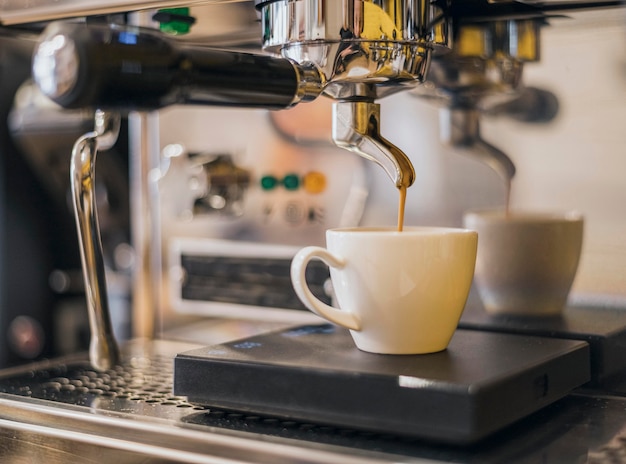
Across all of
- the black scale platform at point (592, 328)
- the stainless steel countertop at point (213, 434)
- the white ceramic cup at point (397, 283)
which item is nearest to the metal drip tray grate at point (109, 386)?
the stainless steel countertop at point (213, 434)

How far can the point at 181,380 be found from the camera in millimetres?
538

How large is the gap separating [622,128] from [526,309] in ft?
0.49

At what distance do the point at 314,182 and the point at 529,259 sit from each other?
0.70 ft

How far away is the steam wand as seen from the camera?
2.00 ft

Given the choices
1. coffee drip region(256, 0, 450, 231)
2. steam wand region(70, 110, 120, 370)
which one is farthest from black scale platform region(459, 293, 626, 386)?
steam wand region(70, 110, 120, 370)

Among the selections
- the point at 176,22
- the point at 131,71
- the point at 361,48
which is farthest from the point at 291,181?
the point at 131,71

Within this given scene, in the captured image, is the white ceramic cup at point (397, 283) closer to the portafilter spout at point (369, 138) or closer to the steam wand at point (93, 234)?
the portafilter spout at point (369, 138)

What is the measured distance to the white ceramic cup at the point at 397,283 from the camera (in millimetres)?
524

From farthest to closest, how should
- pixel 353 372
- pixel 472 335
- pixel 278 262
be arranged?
pixel 278 262
pixel 472 335
pixel 353 372

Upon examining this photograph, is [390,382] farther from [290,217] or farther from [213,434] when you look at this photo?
[290,217]

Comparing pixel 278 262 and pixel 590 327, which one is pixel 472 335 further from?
pixel 278 262

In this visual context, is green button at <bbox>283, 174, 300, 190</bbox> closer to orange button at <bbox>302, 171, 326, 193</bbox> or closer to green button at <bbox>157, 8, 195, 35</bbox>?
orange button at <bbox>302, 171, 326, 193</bbox>

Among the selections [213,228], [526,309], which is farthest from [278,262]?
[526,309]

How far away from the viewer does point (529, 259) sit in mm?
664
